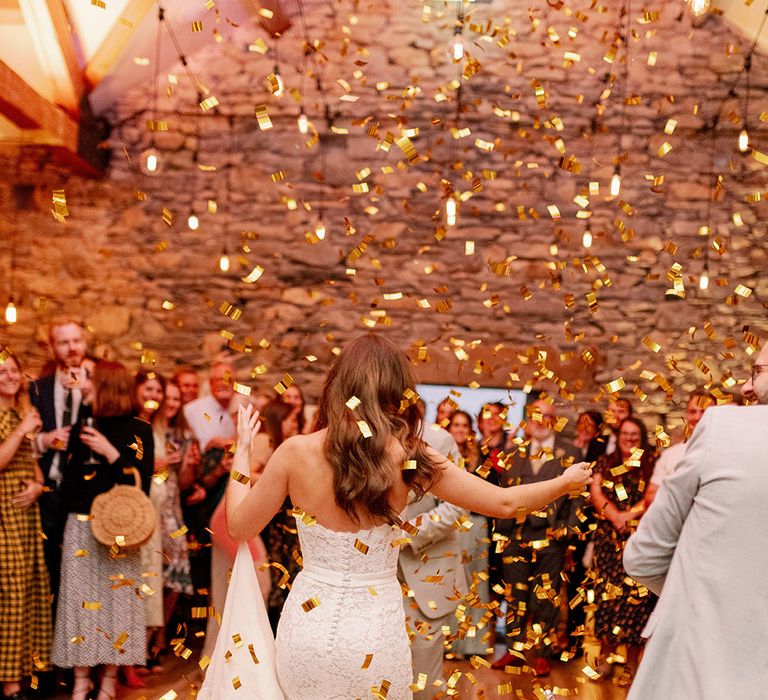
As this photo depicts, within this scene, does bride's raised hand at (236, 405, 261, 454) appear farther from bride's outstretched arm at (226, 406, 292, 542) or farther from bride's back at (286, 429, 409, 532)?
bride's back at (286, 429, 409, 532)

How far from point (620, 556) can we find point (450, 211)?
136 inches

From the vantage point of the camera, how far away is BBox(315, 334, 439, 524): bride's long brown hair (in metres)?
2.58

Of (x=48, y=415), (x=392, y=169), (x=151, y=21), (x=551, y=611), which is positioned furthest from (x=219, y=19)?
(x=551, y=611)

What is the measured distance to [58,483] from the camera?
5.27 metres

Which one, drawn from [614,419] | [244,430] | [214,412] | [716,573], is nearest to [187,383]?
[214,412]

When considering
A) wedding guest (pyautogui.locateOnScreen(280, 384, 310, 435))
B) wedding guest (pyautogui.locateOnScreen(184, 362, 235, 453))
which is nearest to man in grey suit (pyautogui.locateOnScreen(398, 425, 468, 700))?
wedding guest (pyautogui.locateOnScreen(280, 384, 310, 435))

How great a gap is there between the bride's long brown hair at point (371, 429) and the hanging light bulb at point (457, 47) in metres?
5.84

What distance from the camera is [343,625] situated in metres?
2.66

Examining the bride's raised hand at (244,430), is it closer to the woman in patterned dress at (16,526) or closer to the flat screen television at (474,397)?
the woman in patterned dress at (16,526)

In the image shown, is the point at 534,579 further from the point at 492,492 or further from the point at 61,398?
the point at 492,492

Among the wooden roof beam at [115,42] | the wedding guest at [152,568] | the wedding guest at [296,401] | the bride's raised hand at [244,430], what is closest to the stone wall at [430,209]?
the wooden roof beam at [115,42]

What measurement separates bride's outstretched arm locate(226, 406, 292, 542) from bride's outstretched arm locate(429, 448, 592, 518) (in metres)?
0.39

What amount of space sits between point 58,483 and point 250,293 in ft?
11.1

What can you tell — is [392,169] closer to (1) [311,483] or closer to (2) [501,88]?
(2) [501,88]
